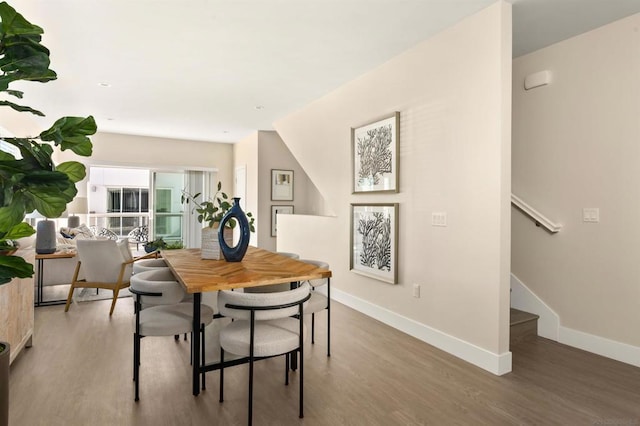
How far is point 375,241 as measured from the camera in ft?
12.6

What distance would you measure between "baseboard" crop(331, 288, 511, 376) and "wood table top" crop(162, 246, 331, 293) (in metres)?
1.31

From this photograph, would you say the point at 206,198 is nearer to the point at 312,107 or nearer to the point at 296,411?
the point at 312,107

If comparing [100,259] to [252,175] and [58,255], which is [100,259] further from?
[252,175]

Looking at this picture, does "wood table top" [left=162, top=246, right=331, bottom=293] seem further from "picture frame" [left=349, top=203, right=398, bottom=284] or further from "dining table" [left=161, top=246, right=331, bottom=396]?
"picture frame" [left=349, top=203, right=398, bottom=284]

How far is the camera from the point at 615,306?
114 inches

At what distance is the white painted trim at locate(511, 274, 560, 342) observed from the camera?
3311 millimetres

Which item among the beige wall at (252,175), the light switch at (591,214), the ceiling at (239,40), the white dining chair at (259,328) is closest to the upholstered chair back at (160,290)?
the white dining chair at (259,328)

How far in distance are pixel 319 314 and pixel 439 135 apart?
2.25 metres

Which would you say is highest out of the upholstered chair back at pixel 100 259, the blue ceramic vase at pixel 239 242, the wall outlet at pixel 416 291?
the blue ceramic vase at pixel 239 242

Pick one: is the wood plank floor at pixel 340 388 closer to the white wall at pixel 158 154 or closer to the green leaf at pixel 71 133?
the green leaf at pixel 71 133

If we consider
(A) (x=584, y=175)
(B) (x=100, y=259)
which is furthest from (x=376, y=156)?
(B) (x=100, y=259)

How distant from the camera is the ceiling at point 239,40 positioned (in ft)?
8.72

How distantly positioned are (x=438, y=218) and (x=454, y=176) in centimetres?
39

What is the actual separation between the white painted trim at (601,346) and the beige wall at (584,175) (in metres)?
0.05
